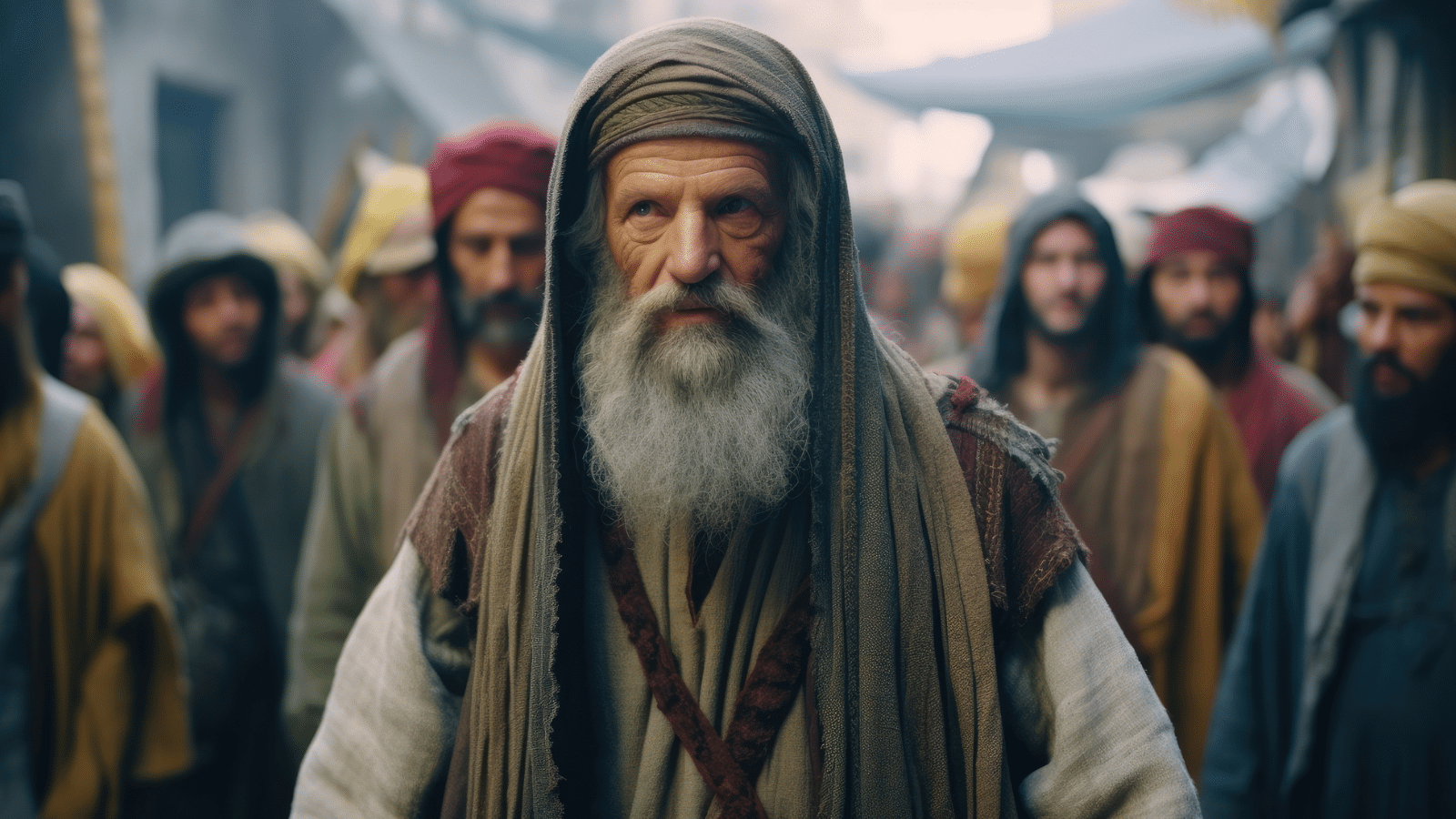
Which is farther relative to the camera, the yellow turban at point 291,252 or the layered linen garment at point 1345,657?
the yellow turban at point 291,252

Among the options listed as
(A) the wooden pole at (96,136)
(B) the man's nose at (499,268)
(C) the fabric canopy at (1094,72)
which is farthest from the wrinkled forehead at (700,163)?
(C) the fabric canopy at (1094,72)

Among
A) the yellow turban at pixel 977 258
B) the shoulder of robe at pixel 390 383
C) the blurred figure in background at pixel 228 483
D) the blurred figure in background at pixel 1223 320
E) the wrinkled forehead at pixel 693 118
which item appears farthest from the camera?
the yellow turban at pixel 977 258

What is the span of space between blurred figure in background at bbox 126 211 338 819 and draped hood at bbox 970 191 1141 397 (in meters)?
2.82

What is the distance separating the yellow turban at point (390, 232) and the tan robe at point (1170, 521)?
2961 millimetres

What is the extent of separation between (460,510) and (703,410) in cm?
46

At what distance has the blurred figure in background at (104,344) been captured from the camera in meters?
5.54

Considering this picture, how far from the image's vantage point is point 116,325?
19.9 ft

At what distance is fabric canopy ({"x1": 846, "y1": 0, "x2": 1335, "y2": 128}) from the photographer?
13.4 metres

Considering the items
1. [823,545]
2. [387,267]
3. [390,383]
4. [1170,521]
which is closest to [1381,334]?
[1170,521]

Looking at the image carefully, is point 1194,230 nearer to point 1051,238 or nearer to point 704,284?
point 1051,238

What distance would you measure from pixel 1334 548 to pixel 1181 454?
82 centimetres

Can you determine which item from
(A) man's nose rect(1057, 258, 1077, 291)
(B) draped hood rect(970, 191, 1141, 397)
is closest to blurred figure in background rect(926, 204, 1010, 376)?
(B) draped hood rect(970, 191, 1141, 397)

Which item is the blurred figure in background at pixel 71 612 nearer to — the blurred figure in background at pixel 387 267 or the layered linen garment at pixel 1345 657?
the blurred figure in background at pixel 387 267

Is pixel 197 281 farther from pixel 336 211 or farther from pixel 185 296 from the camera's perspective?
pixel 336 211
